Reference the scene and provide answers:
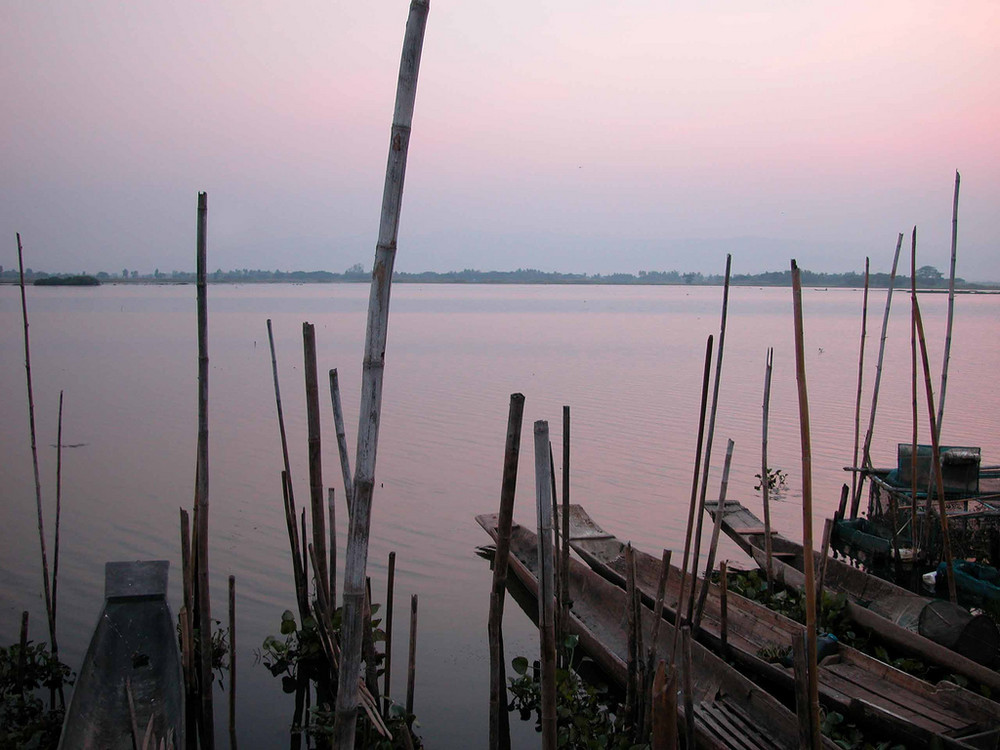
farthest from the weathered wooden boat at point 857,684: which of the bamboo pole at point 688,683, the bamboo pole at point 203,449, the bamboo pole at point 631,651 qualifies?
the bamboo pole at point 203,449

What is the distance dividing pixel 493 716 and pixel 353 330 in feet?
102

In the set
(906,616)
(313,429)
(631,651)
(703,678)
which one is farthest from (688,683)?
(906,616)

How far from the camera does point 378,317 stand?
6.66 feet

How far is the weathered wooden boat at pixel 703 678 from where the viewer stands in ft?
13.4

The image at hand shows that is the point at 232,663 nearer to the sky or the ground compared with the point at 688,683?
nearer to the ground

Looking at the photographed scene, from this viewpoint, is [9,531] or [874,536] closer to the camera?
[874,536]

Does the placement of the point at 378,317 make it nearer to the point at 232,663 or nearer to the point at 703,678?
the point at 232,663

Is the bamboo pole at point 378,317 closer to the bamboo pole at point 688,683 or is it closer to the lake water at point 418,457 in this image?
the bamboo pole at point 688,683

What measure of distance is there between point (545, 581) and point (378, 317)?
1234 millimetres

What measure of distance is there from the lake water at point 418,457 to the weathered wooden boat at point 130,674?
0.86 m

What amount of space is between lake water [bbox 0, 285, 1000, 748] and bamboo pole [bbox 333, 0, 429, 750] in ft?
11.0

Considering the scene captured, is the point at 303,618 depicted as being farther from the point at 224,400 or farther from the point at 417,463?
the point at 224,400

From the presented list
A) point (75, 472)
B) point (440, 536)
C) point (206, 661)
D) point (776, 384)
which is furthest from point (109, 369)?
point (206, 661)

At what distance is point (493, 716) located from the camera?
357 centimetres
